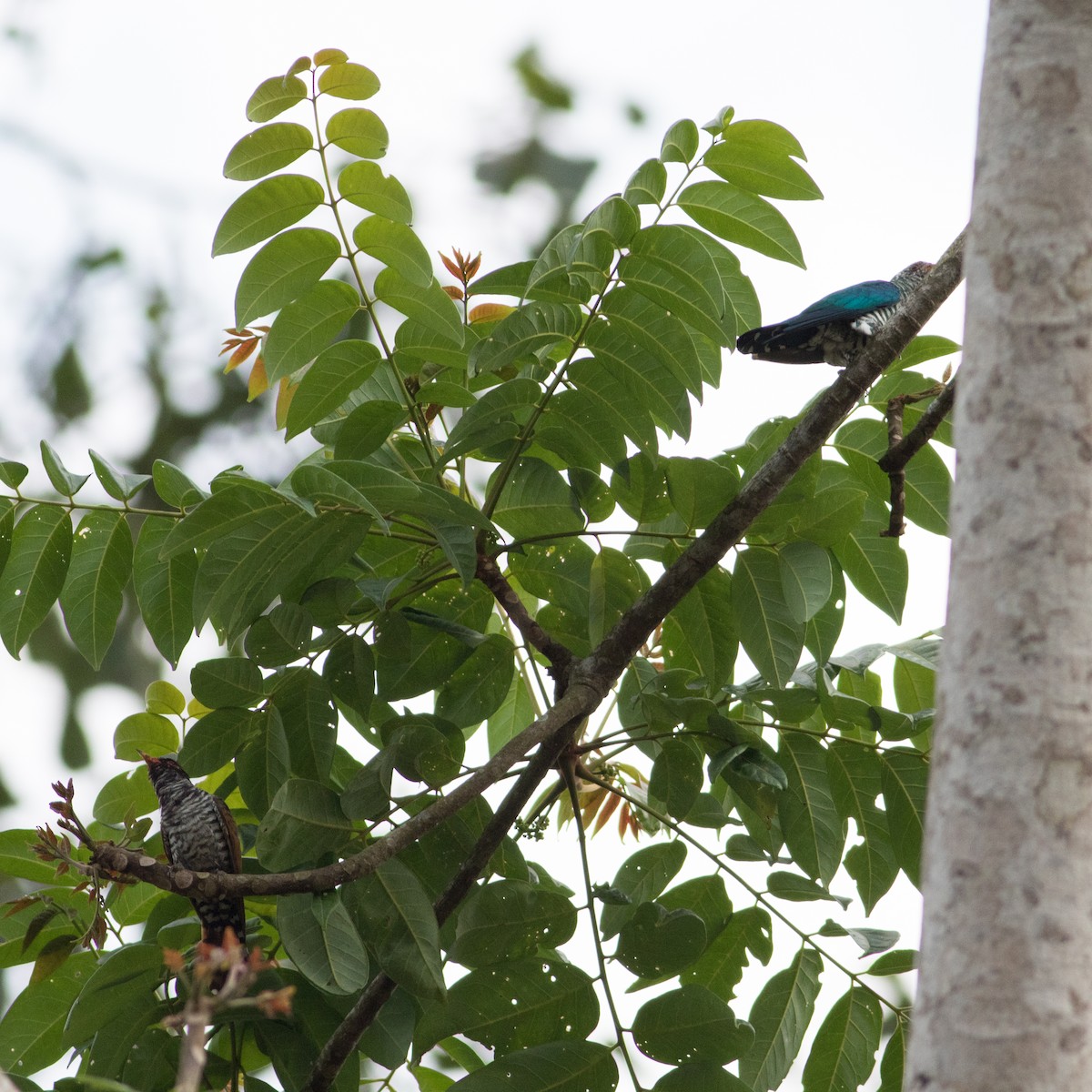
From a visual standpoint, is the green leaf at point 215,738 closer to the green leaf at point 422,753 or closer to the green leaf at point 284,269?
the green leaf at point 422,753

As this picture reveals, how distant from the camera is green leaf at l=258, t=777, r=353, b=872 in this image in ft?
7.04

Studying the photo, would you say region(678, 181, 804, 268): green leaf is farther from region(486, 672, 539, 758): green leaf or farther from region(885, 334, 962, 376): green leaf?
region(486, 672, 539, 758): green leaf

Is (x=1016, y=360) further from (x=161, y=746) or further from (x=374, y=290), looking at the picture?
(x=161, y=746)

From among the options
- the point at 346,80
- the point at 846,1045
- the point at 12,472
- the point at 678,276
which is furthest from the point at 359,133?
the point at 846,1045

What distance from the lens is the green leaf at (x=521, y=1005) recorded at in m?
→ 2.29

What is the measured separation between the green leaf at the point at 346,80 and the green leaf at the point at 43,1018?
196 cm

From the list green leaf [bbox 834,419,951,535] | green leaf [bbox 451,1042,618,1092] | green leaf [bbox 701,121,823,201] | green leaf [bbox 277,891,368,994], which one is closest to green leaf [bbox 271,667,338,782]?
green leaf [bbox 277,891,368,994]

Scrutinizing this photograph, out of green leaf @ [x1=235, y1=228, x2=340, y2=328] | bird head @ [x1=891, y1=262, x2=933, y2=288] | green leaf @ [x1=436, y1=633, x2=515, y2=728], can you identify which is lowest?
green leaf @ [x1=436, y1=633, x2=515, y2=728]

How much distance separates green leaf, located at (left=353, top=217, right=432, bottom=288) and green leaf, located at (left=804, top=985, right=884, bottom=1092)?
1790 mm

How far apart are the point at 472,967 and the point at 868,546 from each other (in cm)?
123

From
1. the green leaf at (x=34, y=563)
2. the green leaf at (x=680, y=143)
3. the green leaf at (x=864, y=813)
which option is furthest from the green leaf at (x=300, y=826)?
the green leaf at (x=680, y=143)

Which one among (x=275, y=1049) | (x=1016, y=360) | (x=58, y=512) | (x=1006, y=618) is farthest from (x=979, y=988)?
(x=58, y=512)

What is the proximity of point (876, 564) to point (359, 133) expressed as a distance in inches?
58.0

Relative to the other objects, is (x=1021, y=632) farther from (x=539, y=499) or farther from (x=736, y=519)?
(x=539, y=499)
